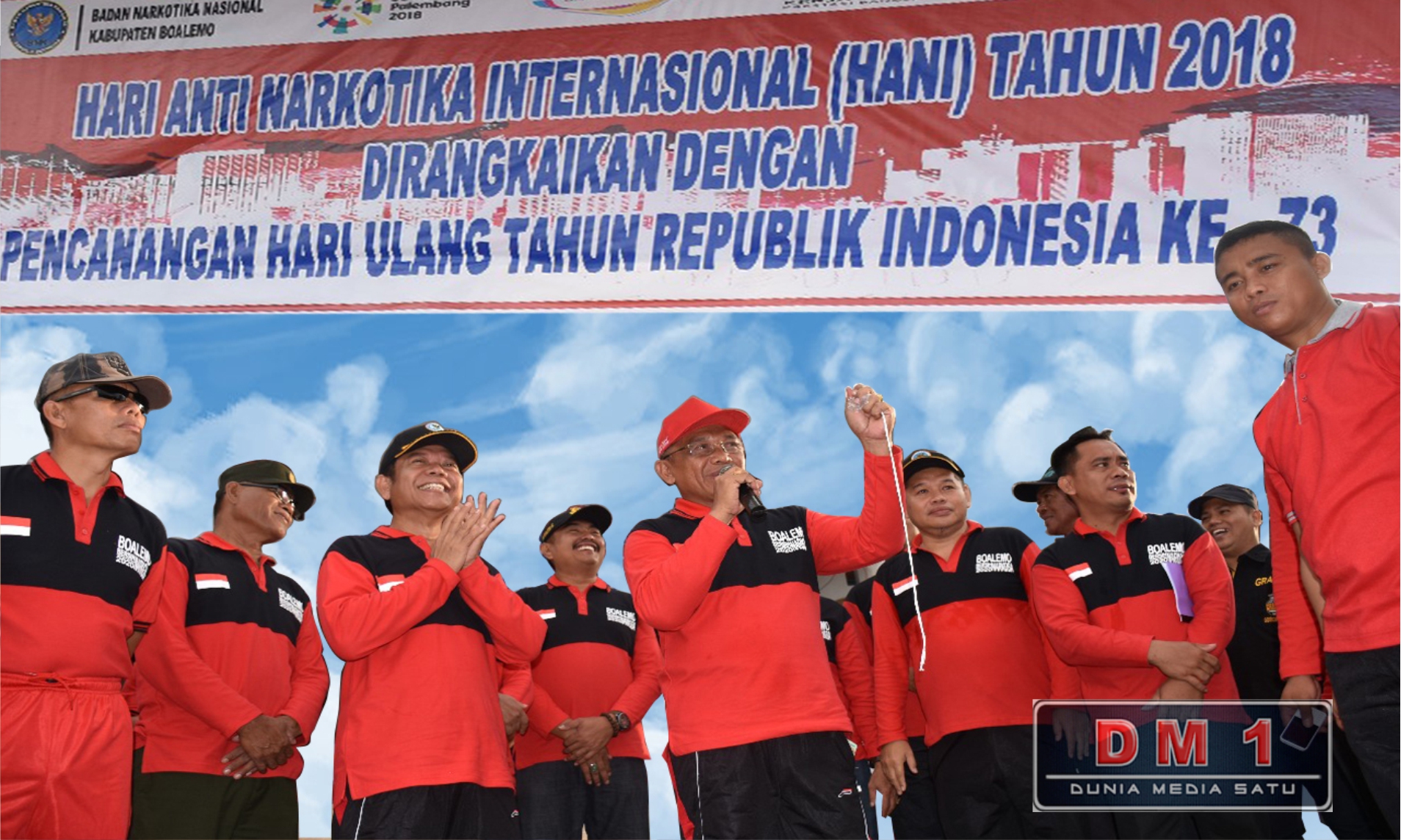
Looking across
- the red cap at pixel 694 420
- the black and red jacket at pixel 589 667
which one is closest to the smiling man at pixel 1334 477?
the red cap at pixel 694 420

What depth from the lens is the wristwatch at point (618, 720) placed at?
4.43 m

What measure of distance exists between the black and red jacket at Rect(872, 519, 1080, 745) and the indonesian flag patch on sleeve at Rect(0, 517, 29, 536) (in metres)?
2.37

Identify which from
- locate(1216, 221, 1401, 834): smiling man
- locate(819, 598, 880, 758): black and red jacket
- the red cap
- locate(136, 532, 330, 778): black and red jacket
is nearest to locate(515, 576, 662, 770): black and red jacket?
locate(819, 598, 880, 758): black and red jacket

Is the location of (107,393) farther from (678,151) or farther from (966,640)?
(966,640)

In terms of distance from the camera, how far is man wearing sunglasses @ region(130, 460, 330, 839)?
11.8 feet

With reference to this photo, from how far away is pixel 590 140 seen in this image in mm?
4902

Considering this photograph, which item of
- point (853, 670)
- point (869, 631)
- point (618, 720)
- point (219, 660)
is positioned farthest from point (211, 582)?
A: point (869, 631)

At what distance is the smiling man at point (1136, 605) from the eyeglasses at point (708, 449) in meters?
1.04

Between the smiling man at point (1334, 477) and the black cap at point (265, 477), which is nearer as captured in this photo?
the smiling man at point (1334, 477)

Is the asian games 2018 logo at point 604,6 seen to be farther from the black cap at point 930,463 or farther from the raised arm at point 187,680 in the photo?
the raised arm at point 187,680

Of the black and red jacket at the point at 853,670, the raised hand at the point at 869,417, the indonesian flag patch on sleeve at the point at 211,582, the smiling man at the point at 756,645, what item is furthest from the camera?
the black and red jacket at the point at 853,670

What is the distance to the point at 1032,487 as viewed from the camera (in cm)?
482

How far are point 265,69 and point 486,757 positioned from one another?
3341mm

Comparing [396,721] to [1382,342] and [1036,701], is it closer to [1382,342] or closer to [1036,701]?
[1036,701]
